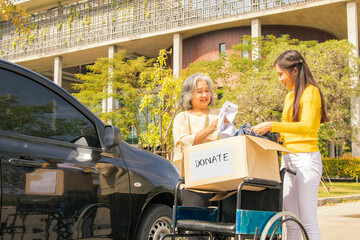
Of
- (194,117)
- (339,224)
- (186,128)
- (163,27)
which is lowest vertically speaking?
(339,224)

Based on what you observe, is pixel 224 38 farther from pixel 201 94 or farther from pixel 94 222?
pixel 94 222

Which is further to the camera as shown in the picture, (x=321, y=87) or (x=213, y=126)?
(x=321, y=87)

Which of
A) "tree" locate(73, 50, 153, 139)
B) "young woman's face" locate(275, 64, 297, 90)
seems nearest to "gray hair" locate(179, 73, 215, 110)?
"young woman's face" locate(275, 64, 297, 90)

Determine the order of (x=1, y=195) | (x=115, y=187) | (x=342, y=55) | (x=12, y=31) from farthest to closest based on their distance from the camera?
(x=12, y=31) → (x=342, y=55) → (x=115, y=187) → (x=1, y=195)

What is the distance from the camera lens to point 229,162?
121 inches

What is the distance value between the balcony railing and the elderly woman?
30173mm

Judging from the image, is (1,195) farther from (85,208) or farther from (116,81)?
(116,81)

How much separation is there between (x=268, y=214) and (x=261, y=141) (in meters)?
0.55

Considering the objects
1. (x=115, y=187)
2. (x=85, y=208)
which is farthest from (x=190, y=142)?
(x=85, y=208)

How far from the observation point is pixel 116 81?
2678 centimetres

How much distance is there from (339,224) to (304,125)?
6401mm

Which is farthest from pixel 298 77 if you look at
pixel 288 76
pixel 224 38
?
pixel 224 38

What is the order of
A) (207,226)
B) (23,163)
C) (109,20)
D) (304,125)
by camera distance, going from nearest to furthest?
(23,163) < (207,226) < (304,125) < (109,20)

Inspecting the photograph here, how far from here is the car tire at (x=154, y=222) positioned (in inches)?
154
